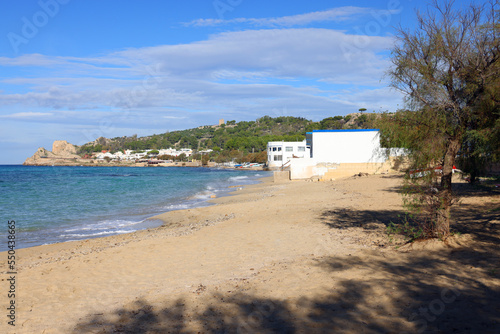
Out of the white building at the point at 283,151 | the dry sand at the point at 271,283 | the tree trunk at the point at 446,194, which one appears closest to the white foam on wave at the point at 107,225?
the dry sand at the point at 271,283

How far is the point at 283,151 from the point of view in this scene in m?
88.9

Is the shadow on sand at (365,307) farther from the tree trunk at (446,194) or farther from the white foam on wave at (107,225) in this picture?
the white foam on wave at (107,225)

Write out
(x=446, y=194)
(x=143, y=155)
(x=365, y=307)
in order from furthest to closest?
(x=143, y=155) → (x=446, y=194) → (x=365, y=307)

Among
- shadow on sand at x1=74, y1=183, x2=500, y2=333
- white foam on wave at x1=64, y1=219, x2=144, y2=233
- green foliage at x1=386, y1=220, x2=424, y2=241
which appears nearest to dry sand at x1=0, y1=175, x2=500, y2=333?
shadow on sand at x1=74, y1=183, x2=500, y2=333

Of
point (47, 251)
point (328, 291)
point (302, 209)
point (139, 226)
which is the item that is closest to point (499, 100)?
point (328, 291)

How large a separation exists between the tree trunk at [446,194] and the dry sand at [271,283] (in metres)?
0.36

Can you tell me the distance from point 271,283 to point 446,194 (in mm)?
4500

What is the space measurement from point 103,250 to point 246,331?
748 centimetres

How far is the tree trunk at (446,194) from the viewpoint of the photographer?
8.42 m

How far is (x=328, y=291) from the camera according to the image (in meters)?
6.28

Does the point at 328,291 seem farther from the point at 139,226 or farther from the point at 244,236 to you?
the point at 139,226

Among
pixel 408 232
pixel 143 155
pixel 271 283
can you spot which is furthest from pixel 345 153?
pixel 143 155

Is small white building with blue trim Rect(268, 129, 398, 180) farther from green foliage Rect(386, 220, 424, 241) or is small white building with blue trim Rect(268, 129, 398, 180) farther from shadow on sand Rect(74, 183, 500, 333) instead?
shadow on sand Rect(74, 183, 500, 333)

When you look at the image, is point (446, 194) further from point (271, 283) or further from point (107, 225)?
point (107, 225)
